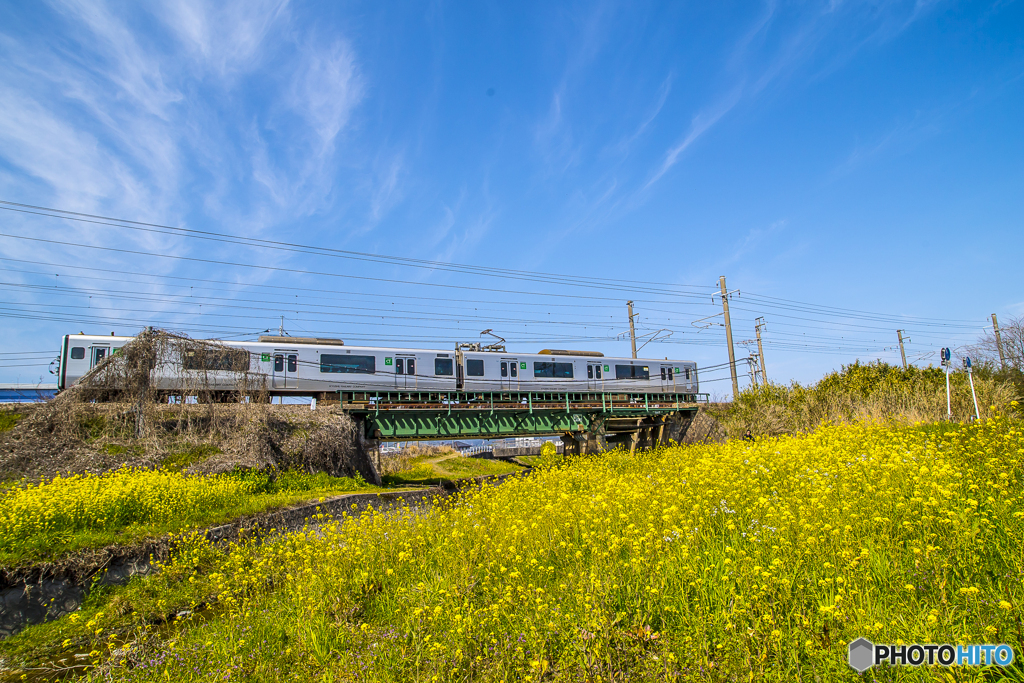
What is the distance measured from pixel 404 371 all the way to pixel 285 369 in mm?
4855

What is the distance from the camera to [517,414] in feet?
77.0

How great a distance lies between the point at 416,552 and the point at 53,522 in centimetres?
600

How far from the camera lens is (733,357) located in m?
25.9

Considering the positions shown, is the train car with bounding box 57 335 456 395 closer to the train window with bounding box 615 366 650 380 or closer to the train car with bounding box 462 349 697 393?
the train car with bounding box 462 349 697 393

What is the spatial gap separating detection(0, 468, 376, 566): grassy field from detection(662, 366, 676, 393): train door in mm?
22651

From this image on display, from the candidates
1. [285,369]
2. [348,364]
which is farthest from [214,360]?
[348,364]

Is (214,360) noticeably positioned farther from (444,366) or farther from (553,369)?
(553,369)

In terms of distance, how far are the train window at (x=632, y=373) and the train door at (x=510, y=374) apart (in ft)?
19.7

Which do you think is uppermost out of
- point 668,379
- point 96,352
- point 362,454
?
point 96,352

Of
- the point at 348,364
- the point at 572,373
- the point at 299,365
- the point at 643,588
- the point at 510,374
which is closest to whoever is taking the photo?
the point at 643,588

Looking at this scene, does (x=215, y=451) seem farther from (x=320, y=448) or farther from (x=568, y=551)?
(x=568, y=551)

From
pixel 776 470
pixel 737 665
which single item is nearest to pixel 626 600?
pixel 737 665

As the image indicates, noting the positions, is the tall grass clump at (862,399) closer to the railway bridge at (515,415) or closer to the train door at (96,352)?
the railway bridge at (515,415)

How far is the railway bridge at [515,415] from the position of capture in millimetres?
20406
